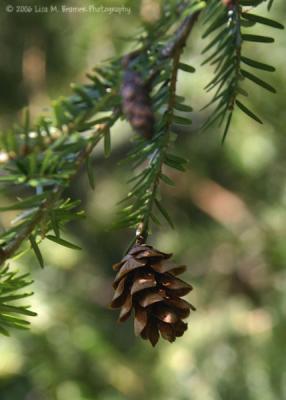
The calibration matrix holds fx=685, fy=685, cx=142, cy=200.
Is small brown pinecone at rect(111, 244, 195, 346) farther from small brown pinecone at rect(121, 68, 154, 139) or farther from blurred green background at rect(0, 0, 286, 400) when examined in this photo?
blurred green background at rect(0, 0, 286, 400)

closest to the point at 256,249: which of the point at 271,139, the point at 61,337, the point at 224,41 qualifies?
the point at 271,139

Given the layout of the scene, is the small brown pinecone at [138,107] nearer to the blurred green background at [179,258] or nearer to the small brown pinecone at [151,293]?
the small brown pinecone at [151,293]

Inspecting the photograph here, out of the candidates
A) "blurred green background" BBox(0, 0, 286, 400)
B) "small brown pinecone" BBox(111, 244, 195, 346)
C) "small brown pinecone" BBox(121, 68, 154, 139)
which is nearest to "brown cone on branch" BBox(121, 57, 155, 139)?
"small brown pinecone" BBox(121, 68, 154, 139)

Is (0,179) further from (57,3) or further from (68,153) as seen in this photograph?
(57,3)

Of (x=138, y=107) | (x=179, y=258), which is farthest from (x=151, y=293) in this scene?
(x=179, y=258)

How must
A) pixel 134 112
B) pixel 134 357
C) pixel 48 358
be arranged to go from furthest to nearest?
pixel 134 357, pixel 48 358, pixel 134 112

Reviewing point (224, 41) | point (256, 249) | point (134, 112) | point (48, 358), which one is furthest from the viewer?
point (256, 249)
